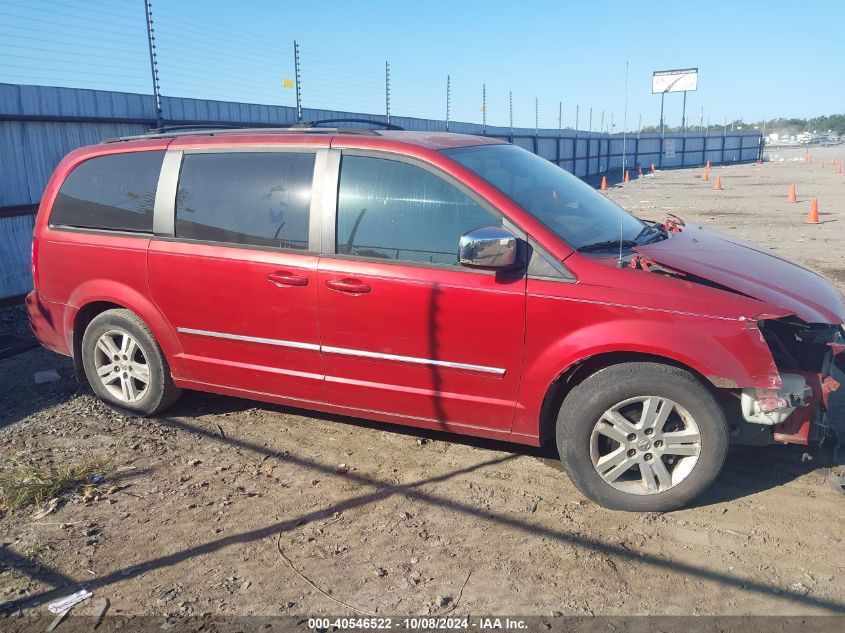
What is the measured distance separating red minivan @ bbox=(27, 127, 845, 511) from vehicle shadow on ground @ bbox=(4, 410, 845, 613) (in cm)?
35

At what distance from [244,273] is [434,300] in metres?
1.27

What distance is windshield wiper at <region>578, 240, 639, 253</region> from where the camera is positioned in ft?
12.5

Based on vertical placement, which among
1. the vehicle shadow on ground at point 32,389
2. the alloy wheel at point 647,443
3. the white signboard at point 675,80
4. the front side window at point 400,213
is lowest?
the vehicle shadow on ground at point 32,389

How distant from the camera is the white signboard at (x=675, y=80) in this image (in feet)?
233

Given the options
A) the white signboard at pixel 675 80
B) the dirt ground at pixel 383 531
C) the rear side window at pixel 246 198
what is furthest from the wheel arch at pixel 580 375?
the white signboard at pixel 675 80

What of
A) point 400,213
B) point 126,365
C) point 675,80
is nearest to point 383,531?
point 400,213

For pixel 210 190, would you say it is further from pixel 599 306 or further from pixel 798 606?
pixel 798 606

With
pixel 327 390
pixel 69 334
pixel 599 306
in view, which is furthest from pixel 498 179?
pixel 69 334

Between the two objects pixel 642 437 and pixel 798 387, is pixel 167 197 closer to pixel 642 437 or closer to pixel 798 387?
pixel 642 437

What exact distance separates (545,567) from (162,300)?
9.69 feet

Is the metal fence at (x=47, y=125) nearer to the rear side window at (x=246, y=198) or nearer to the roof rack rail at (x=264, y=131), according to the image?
the roof rack rail at (x=264, y=131)

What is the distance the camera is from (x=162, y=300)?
4.66 meters

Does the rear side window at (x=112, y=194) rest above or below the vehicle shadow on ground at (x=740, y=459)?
above

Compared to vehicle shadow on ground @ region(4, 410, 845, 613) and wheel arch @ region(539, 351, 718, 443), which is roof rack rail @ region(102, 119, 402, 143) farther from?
vehicle shadow on ground @ region(4, 410, 845, 613)
